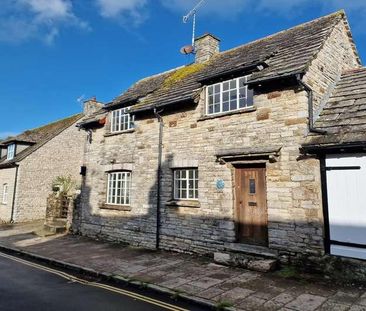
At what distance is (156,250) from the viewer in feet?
37.4

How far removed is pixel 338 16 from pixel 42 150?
19.6 meters

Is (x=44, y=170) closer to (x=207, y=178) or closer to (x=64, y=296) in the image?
(x=207, y=178)

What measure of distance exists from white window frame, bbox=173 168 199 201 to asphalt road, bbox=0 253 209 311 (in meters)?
4.54

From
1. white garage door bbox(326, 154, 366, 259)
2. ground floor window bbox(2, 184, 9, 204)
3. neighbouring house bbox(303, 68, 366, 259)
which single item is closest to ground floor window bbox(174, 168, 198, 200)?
neighbouring house bbox(303, 68, 366, 259)

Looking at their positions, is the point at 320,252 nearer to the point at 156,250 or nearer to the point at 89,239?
the point at 156,250

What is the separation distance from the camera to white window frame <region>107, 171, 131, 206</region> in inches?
525

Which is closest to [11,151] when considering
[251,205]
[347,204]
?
[251,205]

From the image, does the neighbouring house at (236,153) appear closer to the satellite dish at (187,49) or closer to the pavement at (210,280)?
the pavement at (210,280)

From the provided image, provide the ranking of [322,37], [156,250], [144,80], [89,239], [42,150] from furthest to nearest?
[42,150], [144,80], [89,239], [156,250], [322,37]

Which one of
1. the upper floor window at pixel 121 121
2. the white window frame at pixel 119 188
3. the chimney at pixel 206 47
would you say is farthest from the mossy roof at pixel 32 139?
the chimney at pixel 206 47

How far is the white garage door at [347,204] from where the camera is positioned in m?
7.43

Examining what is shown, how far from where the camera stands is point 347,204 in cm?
765

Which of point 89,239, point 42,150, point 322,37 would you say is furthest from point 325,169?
point 42,150

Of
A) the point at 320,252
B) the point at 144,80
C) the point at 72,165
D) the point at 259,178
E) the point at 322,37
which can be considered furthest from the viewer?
the point at 72,165
